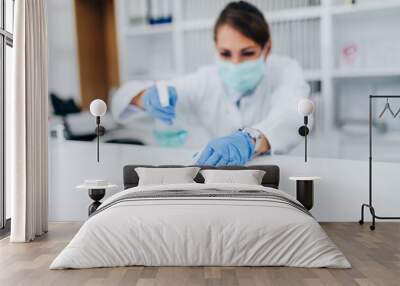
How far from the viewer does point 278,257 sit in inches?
182

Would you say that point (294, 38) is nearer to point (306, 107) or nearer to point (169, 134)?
point (306, 107)

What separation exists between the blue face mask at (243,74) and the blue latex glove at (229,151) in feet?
1.90

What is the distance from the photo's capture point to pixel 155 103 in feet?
24.9

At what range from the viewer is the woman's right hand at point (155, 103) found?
24.7 feet

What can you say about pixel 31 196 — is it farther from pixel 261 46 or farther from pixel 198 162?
pixel 261 46

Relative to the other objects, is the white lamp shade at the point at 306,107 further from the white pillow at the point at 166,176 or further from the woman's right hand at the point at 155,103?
the woman's right hand at the point at 155,103

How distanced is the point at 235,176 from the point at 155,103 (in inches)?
61.6

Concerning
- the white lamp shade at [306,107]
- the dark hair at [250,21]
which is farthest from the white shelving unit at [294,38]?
the white lamp shade at [306,107]

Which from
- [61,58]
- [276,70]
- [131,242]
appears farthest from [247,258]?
[61,58]

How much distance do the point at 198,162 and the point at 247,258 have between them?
9.50ft

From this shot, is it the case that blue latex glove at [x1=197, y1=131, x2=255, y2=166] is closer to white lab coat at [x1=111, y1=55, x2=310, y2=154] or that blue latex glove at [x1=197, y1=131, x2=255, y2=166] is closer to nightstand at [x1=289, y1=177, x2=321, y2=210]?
white lab coat at [x1=111, y1=55, x2=310, y2=154]

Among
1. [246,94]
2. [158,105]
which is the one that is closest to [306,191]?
[246,94]

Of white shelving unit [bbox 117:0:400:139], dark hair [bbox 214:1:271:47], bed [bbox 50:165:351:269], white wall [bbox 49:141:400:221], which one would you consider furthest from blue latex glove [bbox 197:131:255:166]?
bed [bbox 50:165:351:269]

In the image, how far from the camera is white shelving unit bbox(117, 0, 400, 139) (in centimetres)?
717
